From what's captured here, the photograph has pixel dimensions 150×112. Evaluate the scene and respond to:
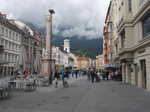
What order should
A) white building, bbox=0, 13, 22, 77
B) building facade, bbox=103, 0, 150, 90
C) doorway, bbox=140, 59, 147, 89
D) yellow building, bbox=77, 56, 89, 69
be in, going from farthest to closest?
yellow building, bbox=77, 56, 89, 69 < white building, bbox=0, 13, 22, 77 < doorway, bbox=140, 59, 147, 89 < building facade, bbox=103, 0, 150, 90

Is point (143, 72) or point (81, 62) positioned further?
point (81, 62)

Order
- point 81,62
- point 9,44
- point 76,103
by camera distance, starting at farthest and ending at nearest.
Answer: point 81,62 < point 9,44 < point 76,103

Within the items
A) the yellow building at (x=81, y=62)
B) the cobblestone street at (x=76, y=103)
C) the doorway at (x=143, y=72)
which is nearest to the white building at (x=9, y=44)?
the doorway at (x=143, y=72)

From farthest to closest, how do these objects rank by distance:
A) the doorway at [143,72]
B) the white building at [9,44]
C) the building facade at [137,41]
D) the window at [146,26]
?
the white building at [9,44] → the doorway at [143,72] → the window at [146,26] → the building facade at [137,41]

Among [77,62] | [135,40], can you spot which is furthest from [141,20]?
[77,62]

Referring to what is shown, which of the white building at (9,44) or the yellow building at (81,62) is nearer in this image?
the white building at (9,44)

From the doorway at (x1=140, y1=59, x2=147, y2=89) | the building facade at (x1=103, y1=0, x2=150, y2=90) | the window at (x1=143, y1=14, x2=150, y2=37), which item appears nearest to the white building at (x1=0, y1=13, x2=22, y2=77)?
the building facade at (x1=103, y1=0, x2=150, y2=90)

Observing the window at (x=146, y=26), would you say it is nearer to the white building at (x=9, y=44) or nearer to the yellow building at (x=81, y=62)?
the white building at (x=9, y=44)

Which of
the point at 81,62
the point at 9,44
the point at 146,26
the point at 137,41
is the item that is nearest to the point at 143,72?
the point at 137,41

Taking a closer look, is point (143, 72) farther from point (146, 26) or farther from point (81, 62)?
point (81, 62)

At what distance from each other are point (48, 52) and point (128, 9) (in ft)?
35.4

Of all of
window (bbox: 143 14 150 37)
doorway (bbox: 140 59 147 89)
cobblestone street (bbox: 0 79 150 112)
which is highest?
window (bbox: 143 14 150 37)

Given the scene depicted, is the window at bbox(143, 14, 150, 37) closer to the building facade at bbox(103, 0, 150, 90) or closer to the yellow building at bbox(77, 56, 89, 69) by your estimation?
the building facade at bbox(103, 0, 150, 90)

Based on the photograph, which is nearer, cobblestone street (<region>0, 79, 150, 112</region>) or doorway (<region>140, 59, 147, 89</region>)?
cobblestone street (<region>0, 79, 150, 112</region>)
